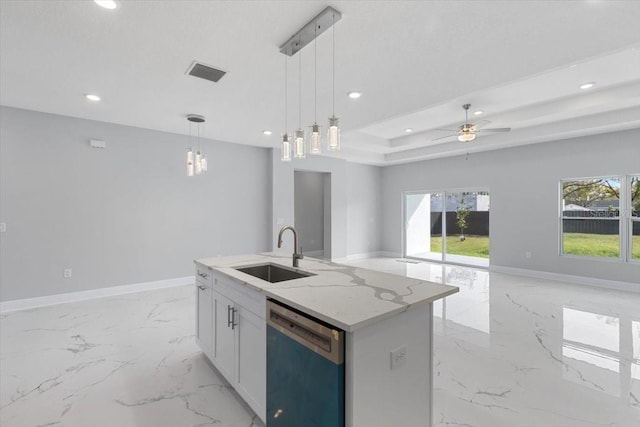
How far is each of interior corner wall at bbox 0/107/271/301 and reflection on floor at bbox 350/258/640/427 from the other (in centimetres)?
429

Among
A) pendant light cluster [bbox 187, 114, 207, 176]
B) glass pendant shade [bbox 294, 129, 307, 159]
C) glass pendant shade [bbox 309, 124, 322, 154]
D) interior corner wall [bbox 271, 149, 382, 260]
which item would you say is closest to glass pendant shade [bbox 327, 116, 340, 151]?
glass pendant shade [bbox 309, 124, 322, 154]

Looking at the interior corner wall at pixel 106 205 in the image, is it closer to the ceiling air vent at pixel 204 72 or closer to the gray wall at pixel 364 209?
the ceiling air vent at pixel 204 72

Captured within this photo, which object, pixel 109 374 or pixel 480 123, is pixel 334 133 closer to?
pixel 109 374

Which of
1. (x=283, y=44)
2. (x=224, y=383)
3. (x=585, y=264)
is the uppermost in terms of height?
(x=283, y=44)

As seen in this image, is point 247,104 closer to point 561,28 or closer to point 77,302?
point 561,28

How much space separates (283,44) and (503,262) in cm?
629

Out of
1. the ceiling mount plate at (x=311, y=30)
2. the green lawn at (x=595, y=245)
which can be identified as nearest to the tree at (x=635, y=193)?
the green lawn at (x=595, y=245)

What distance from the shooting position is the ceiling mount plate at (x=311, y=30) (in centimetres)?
204

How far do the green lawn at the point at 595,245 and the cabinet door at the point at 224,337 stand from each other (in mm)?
6415

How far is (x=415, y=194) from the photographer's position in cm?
803

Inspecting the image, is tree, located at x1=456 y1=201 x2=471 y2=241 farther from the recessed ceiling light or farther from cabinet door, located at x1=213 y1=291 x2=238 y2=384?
the recessed ceiling light

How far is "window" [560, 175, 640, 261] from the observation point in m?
4.89

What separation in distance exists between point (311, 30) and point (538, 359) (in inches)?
135

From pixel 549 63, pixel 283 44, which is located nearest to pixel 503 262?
pixel 549 63
